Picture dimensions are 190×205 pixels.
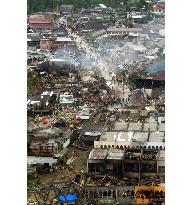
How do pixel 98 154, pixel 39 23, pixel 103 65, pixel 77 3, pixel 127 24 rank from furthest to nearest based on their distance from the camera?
pixel 77 3 < pixel 127 24 < pixel 39 23 < pixel 103 65 < pixel 98 154

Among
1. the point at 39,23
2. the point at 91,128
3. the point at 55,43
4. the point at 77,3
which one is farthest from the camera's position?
the point at 77,3

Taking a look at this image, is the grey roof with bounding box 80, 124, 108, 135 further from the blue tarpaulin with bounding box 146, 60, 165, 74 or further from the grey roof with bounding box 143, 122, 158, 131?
the blue tarpaulin with bounding box 146, 60, 165, 74

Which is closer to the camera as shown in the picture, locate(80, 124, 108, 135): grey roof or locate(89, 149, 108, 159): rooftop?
locate(89, 149, 108, 159): rooftop

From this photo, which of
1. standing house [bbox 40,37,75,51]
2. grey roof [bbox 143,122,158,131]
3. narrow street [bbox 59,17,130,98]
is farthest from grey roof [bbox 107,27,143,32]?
grey roof [bbox 143,122,158,131]

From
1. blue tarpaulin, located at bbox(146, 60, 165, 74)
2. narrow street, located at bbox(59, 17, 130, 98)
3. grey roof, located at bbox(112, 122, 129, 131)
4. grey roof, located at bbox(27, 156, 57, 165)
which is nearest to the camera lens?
grey roof, located at bbox(27, 156, 57, 165)

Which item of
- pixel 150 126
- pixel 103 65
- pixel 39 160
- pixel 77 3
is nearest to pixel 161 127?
pixel 150 126

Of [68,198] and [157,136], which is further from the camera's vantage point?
[157,136]

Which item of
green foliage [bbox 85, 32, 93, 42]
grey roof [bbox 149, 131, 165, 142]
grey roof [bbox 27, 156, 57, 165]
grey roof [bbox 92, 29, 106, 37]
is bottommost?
grey roof [bbox 27, 156, 57, 165]

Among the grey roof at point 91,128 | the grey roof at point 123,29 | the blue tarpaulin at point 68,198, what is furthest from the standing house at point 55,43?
the blue tarpaulin at point 68,198

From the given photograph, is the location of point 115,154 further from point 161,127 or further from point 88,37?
point 88,37

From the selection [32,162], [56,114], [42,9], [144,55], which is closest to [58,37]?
[42,9]

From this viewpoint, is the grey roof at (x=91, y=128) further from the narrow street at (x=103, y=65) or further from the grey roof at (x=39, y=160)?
the narrow street at (x=103, y=65)
